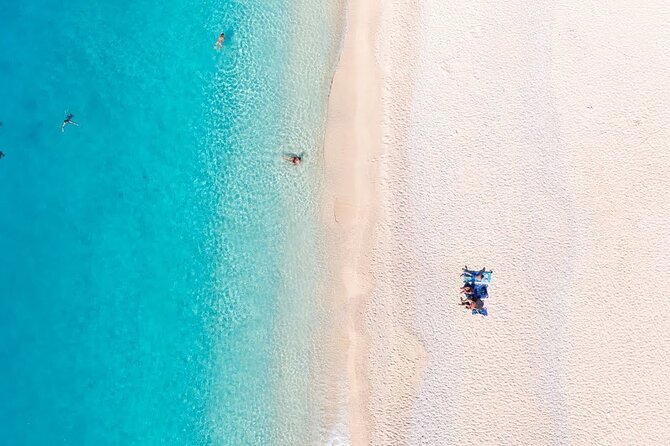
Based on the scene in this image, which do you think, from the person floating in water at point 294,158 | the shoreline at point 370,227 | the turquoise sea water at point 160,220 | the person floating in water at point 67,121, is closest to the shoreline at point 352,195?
the shoreline at point 370,227

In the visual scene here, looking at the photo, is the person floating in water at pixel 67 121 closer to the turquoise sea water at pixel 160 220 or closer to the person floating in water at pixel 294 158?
the turquoise sea water at pixel 160 220

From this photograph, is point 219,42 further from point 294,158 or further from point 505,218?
point 505,218

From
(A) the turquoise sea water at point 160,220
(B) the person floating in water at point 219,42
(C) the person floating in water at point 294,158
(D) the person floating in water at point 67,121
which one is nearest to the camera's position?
(A) the turquoise sea water at point 160,220

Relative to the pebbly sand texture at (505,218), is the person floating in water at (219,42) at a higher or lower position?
higher

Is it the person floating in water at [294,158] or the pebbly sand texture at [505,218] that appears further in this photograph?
the person floating in water at [294,158]

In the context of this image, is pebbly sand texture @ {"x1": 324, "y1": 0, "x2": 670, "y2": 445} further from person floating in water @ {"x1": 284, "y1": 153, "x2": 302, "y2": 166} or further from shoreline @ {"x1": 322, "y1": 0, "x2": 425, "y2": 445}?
person floating in water @ {"x1": 284, "y1": 153, "x2": 302, "y2": 166}

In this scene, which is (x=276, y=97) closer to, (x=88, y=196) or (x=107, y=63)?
(x=107, y=63)

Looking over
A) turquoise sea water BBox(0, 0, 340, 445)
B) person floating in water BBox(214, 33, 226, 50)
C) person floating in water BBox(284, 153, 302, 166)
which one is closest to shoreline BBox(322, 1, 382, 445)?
turquoise sea water BBox(0, 0, 340, 445)

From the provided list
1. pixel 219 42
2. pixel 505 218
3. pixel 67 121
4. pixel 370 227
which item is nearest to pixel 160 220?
pixel 67 121
